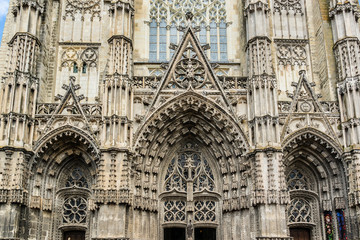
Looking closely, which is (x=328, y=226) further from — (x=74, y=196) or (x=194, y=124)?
(x=74, y=196)

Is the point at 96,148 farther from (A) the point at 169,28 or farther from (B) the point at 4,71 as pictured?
(A) the point at 169,28

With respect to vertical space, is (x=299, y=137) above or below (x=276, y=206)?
above

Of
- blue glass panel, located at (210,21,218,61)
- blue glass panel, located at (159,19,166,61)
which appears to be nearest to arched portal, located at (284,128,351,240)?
blue glass panel, located at (210,21,218,61)

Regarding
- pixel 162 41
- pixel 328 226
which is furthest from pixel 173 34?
pixel 328 226

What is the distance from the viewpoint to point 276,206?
16.7 meters

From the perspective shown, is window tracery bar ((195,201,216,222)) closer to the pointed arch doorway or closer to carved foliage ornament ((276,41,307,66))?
the pointed arch doorway

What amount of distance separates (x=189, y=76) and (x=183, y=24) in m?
4.20

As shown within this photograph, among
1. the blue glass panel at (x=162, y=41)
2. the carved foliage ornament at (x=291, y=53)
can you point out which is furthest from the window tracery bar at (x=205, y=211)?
the carved foliage ornament at (x=291, y=53)

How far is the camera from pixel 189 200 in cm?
1908

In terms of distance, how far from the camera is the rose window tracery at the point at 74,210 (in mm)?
Result: 18484

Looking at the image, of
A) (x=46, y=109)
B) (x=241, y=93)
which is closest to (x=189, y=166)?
(x=241, y=93)

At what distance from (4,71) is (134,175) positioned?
7413 mm

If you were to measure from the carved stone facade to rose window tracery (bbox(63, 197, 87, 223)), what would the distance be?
0.05 metres

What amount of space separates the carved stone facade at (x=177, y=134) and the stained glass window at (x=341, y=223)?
0.06m
